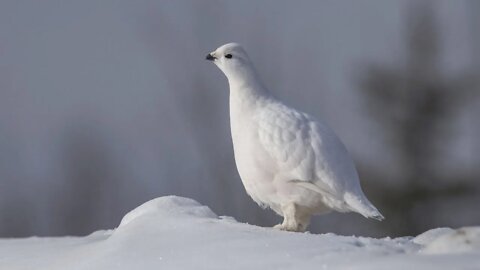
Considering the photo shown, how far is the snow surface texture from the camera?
4824mm

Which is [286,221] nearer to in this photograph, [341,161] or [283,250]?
[341,161]

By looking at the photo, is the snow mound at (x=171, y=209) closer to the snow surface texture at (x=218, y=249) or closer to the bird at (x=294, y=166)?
the snow surface texture at (x=218, y=249)

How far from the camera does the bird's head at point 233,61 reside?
803 centimetres

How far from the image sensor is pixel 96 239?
24.9 ft

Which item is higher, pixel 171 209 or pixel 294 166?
pixel 294 166

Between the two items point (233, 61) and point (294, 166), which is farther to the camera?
point (233, 61)

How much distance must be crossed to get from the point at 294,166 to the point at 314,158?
0.57 feet

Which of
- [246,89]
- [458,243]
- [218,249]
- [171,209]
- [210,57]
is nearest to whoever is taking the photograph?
[458,243]

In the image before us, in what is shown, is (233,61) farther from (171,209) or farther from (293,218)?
(171,209)

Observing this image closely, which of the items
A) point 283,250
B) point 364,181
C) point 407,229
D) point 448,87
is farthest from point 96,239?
point 448,87

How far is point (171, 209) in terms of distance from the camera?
23.0 feet

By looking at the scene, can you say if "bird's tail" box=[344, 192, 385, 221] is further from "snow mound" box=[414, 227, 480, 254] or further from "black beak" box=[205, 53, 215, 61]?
"snow mound" box=[414, 227, 480, 254]

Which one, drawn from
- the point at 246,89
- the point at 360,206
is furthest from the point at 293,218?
the point at 246,89

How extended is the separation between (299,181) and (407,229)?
1173 cm
